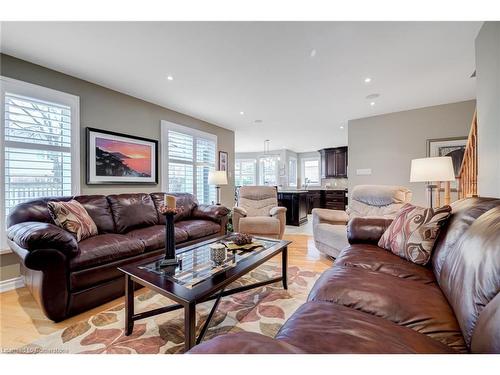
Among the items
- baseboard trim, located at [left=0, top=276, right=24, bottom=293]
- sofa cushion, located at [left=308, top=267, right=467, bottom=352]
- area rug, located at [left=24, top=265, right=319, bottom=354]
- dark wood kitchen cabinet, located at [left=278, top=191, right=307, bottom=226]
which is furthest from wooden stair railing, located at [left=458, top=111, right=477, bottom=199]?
baseboard trim, located at [left=0, top=276, right=24, bottom=293]

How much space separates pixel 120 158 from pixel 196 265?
2515 millimetres

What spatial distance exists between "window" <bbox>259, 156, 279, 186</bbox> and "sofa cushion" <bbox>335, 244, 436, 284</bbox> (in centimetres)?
725

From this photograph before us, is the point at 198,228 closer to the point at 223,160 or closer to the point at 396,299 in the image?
the point at 396,299

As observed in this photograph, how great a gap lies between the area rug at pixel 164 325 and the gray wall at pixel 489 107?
1.92 meters

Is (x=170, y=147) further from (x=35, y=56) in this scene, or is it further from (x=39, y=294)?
(x=39, y=294)

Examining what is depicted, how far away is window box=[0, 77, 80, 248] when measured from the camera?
2.31m

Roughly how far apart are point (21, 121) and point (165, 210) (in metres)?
2.20

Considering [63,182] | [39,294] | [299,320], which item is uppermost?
[63,182]

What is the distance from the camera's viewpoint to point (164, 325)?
163 centimetres

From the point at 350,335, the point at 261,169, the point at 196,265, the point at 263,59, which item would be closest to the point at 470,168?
the point at 263,59

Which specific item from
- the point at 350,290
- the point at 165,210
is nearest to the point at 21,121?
the point at 165,210
